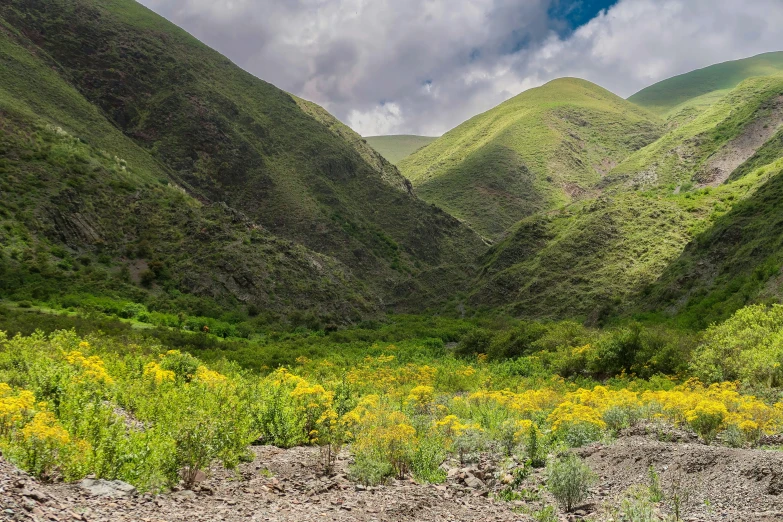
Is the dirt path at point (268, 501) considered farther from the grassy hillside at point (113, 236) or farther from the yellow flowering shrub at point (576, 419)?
the grassy hillside at point (113, 236)

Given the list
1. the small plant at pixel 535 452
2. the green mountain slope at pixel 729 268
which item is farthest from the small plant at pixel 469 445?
the green mountain slope at pixel 729 268

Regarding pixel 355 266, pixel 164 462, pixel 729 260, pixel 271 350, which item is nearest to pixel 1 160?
pixel 271 350

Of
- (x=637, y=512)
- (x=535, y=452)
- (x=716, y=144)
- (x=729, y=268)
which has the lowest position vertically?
(x=535, y=452)

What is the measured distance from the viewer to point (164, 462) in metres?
6.70

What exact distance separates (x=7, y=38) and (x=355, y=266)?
4921 cm

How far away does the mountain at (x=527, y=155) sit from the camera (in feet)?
369

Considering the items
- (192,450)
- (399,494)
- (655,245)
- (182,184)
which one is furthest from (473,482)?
(182,184)

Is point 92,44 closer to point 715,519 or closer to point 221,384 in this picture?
point 221,384

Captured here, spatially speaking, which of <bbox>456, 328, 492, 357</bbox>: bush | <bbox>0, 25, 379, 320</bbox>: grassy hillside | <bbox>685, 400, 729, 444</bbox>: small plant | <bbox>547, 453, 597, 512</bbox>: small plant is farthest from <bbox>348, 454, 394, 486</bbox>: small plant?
<bbox>0, 25, 379, 320</bbox>: grassy hillside

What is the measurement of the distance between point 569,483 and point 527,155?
417ft

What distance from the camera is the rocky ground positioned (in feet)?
18.2

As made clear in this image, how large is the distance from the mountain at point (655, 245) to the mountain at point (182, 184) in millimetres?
13003

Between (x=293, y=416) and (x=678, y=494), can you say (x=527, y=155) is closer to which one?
(x=293, y=416)

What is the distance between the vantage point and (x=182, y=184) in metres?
62.4
